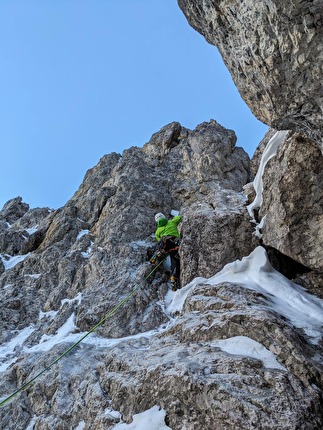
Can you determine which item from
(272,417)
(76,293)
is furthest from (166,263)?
(272,417)

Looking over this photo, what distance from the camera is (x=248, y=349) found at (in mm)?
5676

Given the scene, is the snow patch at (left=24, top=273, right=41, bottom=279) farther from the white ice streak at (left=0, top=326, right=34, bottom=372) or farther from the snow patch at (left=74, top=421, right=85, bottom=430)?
the snow patch at (left=74, top=421, right=85, bottom=430)

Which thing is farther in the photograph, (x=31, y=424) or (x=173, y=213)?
(x=173, y=213)

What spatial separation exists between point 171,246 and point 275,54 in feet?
23.3

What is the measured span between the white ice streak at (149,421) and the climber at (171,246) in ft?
19.1

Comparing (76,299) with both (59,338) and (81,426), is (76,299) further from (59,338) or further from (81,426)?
(81,426)

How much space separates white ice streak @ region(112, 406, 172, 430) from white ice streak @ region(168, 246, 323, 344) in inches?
109

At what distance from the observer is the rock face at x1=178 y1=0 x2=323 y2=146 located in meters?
5.42

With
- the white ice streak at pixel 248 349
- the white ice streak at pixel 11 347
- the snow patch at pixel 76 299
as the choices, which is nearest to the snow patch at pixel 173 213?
the snow patch at pixel 76 299

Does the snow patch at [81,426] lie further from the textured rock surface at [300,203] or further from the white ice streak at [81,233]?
the white ice streak at [81,233]

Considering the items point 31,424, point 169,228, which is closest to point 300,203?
point 169,228

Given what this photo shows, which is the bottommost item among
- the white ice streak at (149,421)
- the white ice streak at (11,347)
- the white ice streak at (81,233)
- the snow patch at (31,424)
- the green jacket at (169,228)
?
the white ice streak at (149,421)

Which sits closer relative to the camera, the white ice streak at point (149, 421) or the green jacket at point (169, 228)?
the white ice streak at point (149, 421)

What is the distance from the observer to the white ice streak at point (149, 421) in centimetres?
503
